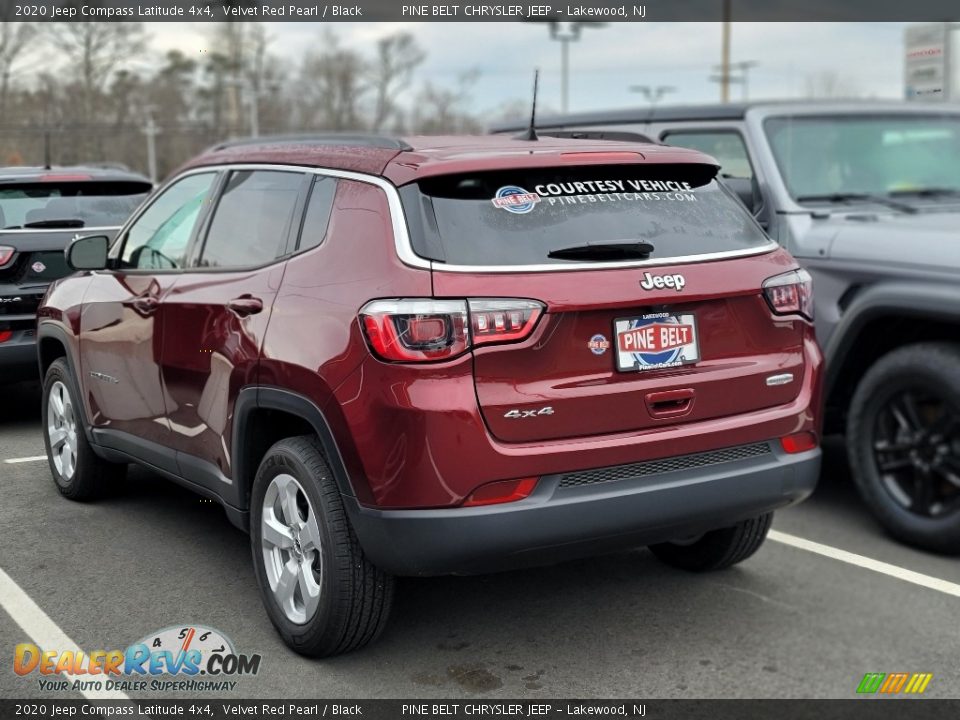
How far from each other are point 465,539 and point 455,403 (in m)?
0.41

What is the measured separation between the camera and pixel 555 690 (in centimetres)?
355

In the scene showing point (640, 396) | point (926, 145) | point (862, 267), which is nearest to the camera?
point (640, 396)

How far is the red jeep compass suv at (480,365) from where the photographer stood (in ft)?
10.7

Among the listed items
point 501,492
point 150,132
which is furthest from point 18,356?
point 150,132

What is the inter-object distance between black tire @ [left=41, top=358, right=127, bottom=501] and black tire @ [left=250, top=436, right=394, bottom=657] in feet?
6.55

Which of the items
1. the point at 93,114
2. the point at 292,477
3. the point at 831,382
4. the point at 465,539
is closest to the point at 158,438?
the point at 292,477

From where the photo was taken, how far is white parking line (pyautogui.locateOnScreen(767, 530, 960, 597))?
14.8 feet

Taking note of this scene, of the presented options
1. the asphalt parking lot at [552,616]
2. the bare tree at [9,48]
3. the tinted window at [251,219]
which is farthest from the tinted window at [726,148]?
the bare tree at [9,48]

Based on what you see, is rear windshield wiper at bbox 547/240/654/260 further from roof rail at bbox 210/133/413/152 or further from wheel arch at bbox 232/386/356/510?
wheel arch at bbox 232/386/356/510

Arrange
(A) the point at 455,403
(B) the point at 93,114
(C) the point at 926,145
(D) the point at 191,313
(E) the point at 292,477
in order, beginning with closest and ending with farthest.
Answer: (A) the point at 455,403 < (E) the point at 292,477 < (D) the point at 191,313 < (C) the point at 926,145 < (B) the point at 93,114

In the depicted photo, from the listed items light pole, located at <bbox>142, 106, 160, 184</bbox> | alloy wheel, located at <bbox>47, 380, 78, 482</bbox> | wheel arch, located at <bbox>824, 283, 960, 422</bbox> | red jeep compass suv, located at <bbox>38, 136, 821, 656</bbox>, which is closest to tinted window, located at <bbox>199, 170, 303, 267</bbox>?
red jeep compass suv, located at <bbox>38, 136, 821, 656</bbox>

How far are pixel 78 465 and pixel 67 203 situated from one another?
280 centimetres

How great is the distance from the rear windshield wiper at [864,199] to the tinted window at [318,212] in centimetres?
306

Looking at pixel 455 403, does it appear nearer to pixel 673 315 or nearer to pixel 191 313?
pixel 673 315
